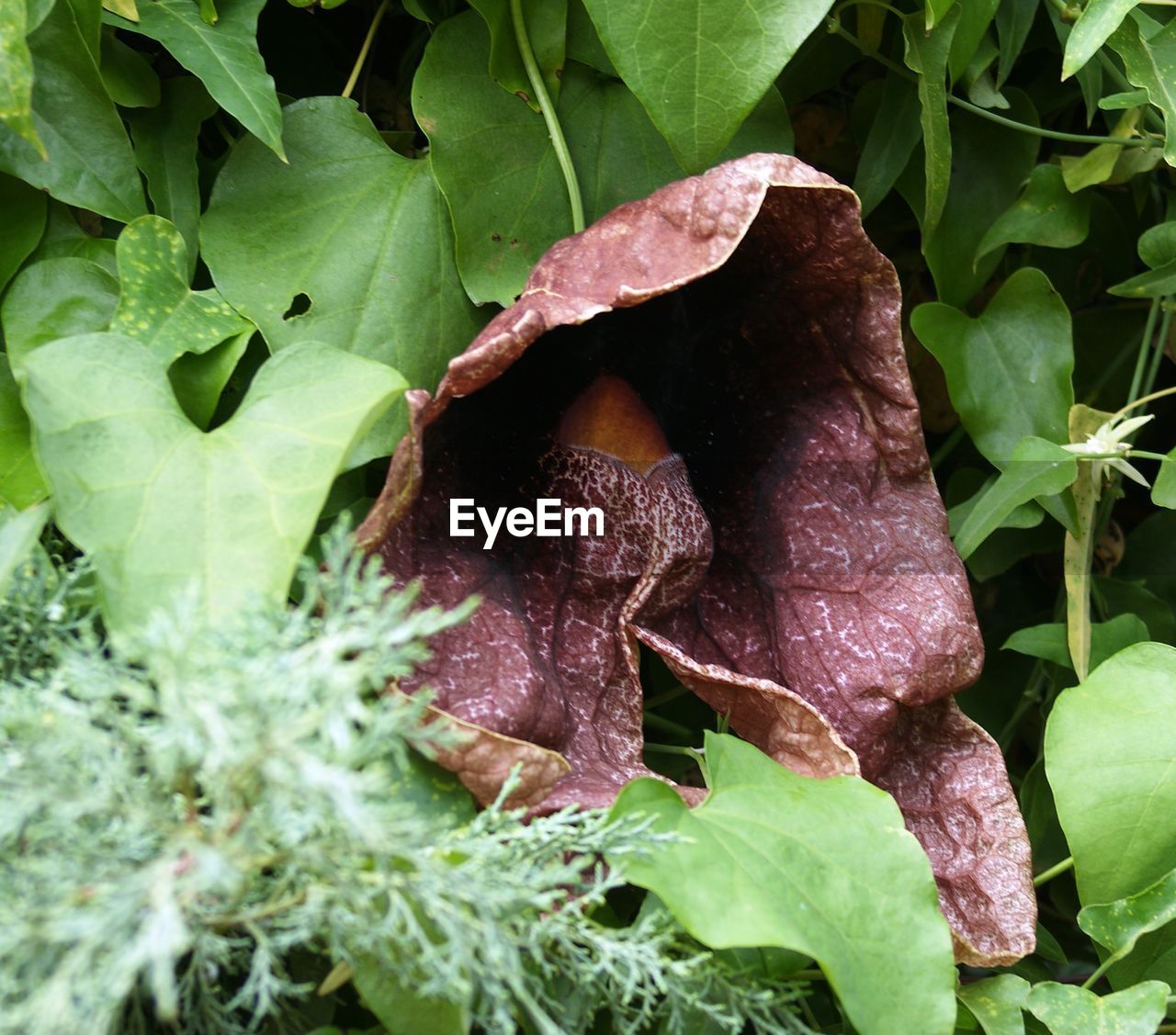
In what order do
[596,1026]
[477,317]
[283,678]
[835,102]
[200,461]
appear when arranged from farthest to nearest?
[835,102], [477,317], [596,1026], [200,461], [283,678]

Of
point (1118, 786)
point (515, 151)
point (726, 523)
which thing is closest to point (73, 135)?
point (515, 151)

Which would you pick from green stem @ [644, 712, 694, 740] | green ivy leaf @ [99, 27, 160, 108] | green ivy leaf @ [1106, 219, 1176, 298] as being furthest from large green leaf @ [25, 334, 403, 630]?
green ivy leaf @ [1106, 219, 1176, 298]

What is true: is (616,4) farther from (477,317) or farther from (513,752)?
(513,752)

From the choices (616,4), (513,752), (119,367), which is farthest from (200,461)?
(616,4)

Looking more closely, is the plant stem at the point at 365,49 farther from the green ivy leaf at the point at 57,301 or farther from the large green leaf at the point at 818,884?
the large green leaf at the point at 818,884

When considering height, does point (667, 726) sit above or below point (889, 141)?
below

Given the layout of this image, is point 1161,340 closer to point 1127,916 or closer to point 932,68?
point 932,68

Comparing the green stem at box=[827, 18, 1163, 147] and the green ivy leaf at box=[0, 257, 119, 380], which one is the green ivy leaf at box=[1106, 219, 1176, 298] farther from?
the green ivy leaf at box=[0, 257, 119, 380]
